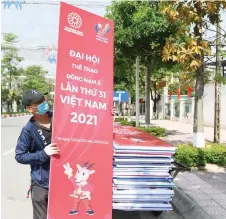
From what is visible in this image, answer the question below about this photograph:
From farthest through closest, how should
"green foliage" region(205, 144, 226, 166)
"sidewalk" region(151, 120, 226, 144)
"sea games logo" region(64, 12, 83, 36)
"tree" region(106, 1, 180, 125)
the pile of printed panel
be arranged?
1. "sidewalk" region(151, 120, 226, 144)
2. "tree" region(106, 1, 180, 125)
3. "green foliage" region(205, 144, 226, 166)
4. the pile of printed panel
5. "sea games logo" region(64, 12, 83, 36)

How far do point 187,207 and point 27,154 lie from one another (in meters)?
2.53

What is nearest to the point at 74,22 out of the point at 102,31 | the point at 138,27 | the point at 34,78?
the point at 102,31

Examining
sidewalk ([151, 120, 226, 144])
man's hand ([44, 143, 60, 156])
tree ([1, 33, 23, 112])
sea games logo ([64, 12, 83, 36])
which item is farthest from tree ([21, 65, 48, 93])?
man's hand ([44, 143, 60, 156])

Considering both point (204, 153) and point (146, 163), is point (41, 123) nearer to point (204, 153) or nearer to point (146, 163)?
point (146, 163)

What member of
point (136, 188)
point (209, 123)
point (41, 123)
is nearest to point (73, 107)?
point (41, 123)

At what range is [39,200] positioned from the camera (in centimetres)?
300

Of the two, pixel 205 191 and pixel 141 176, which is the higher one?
pixel 141 176

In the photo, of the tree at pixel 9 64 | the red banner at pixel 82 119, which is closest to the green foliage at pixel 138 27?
the red banner at pixel 82 119

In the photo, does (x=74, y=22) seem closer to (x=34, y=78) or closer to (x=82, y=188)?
(x=82, y=188)

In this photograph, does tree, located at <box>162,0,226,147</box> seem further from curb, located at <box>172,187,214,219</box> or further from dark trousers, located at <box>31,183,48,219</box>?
dark trousers, located at <box>31,183,48,219</box>

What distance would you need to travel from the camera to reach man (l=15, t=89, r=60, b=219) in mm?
2871

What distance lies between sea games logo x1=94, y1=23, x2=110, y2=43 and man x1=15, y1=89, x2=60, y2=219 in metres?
0.82

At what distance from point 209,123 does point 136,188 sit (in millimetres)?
18860

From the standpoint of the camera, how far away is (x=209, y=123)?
2167cm
